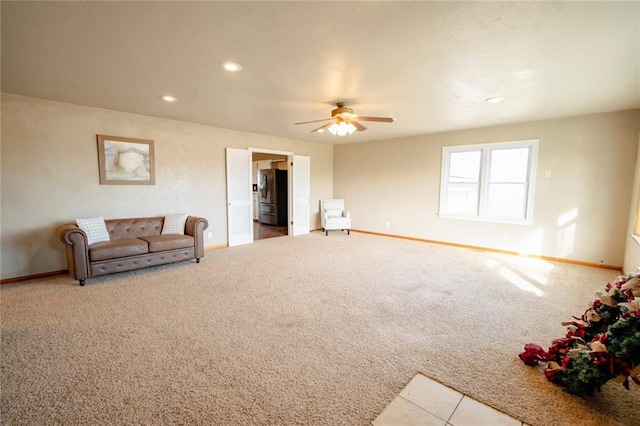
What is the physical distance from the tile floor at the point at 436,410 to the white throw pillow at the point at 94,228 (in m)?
4.23

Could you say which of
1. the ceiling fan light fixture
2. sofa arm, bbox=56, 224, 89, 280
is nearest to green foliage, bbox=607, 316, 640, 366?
the ceiling fan light fixture

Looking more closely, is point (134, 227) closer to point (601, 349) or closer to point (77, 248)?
point (77, 248)

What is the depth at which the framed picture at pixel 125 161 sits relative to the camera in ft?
14.4

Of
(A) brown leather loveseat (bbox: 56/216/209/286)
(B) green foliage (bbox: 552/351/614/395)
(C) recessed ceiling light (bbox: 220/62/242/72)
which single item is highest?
(C) recessed ceiling light (bbox: 220/62/242/72)

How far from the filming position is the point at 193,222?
4.66 m

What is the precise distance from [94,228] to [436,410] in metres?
4.57

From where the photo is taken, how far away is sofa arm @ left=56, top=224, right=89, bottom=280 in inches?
137

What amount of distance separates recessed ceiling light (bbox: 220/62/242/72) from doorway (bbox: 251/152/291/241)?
18.2ft

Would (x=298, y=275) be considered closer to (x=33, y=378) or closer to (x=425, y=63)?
(x=33, y=378)

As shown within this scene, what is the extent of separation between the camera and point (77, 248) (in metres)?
3.53

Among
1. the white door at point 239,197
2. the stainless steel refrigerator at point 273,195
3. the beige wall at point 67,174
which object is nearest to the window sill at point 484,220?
the white door at point 239,197

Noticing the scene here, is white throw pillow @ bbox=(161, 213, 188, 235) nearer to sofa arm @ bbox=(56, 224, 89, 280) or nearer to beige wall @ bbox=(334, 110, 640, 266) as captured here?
sofa arm @ bbox=(56, 224, 89, 280)

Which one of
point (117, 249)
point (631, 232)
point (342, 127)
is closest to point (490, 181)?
Result: point (631, 232)

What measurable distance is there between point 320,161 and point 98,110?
492 centimetres
